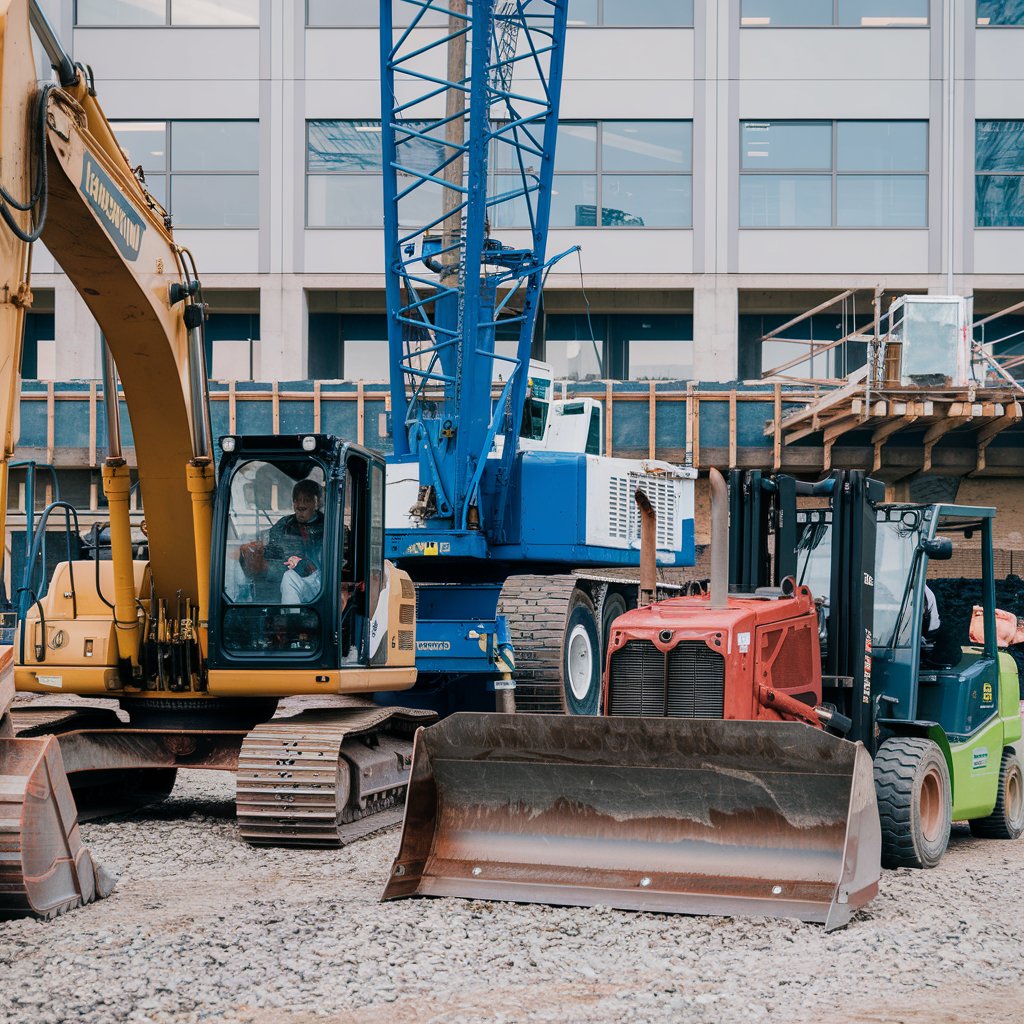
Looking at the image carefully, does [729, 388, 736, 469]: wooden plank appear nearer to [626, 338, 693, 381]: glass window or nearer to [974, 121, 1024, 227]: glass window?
[626, 338, 693, 381]: glass window

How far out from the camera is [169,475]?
10.1m

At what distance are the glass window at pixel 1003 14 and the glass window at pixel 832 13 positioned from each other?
119 centimetres

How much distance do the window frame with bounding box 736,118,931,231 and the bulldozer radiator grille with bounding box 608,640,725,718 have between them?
21.7m

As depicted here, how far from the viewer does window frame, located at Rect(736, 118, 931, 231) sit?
94.5 ft

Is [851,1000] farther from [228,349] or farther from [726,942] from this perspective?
[228,349]

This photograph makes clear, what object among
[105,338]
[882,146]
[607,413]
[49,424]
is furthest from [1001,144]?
[105,338]

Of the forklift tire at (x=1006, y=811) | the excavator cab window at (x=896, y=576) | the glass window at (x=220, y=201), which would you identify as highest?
the glass window at (x=220, y=201)

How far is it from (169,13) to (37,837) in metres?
25.5

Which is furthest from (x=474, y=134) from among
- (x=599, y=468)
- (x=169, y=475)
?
(x=169, y=475)

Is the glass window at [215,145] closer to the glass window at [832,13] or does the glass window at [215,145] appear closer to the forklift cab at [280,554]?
the glass window at [832,13]

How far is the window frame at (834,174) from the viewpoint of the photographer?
94.5 feet

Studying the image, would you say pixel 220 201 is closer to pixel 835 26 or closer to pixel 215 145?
pixel 215 145

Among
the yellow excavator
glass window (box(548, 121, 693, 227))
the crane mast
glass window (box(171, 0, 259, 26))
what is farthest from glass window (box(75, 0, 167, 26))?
the yellow excavator

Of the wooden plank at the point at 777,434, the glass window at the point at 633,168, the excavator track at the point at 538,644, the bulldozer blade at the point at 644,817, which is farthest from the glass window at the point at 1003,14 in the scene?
the bulldozer blade at the point at 644,817
